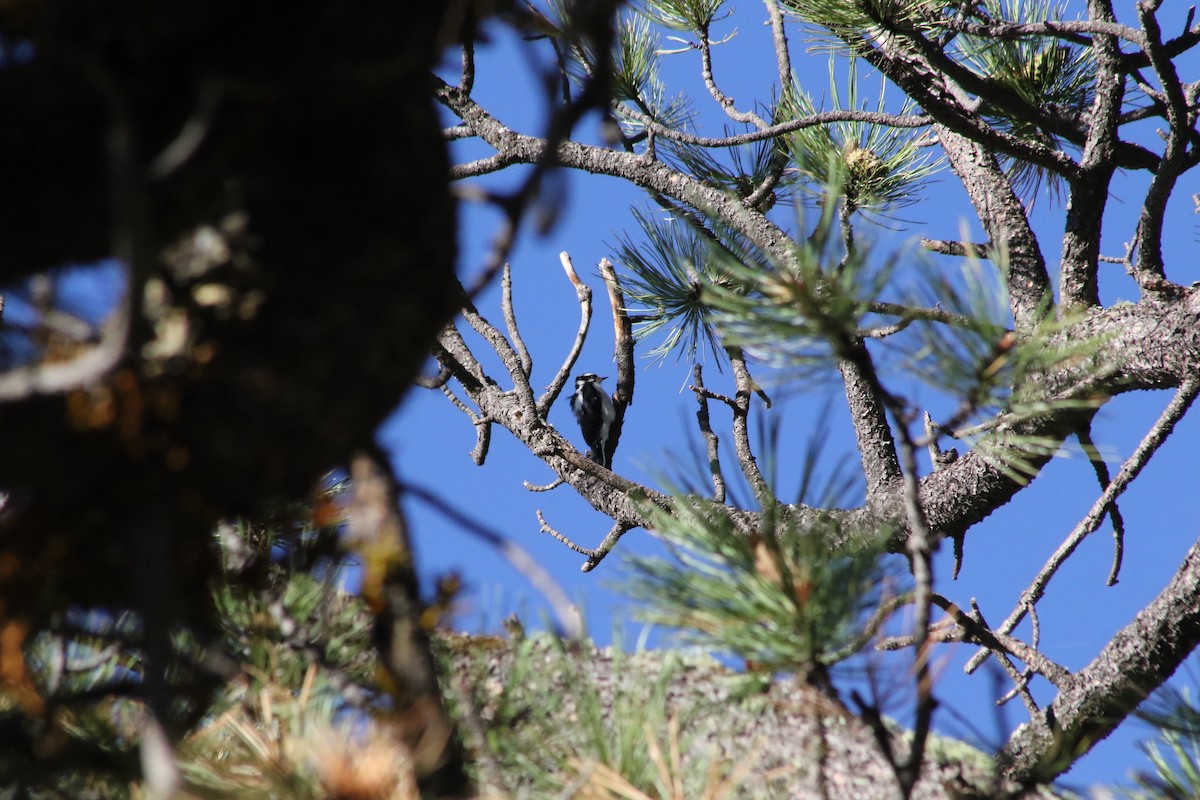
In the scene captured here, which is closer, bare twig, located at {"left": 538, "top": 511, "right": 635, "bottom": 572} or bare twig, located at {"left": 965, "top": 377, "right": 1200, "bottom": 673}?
bare twig, located at {"left": 965, "top": 377, "right": 1200, "bottom": 673}

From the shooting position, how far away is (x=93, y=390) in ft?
1.86

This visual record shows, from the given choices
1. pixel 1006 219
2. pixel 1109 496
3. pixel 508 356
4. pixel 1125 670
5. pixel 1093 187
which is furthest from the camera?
pixel 508 356

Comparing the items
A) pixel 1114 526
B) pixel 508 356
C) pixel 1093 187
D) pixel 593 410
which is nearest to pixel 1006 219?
pixel 1093 187

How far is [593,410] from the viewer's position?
6.74 meters

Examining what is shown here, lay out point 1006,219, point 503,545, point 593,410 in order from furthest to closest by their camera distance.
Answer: point 593,410
point 1006,219
point 503,545

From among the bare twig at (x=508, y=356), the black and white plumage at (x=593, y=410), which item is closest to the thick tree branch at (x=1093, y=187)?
the bare twig at (x=508, y=356)

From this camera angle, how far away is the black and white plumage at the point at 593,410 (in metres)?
6.48

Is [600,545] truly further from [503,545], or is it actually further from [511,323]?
[503,545]

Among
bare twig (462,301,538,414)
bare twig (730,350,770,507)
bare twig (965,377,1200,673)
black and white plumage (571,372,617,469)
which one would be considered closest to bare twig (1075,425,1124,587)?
bare twig (965,377,1200,673)

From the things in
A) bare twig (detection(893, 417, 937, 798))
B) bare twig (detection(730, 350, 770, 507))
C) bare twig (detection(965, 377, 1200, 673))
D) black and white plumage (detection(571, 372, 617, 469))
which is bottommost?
bare twig (detection(893, 417, 937, 798))

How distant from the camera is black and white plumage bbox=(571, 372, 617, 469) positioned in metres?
6.48

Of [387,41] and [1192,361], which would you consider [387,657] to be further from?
[1192,361]

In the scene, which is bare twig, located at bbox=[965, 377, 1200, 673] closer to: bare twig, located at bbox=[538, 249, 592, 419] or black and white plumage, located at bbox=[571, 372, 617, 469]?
bare twig, located at bbox=[538, 249, 592, 419]

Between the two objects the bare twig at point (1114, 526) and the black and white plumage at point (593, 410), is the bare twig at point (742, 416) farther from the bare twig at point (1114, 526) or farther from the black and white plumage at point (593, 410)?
the black and white plumage at point (593, 410)
